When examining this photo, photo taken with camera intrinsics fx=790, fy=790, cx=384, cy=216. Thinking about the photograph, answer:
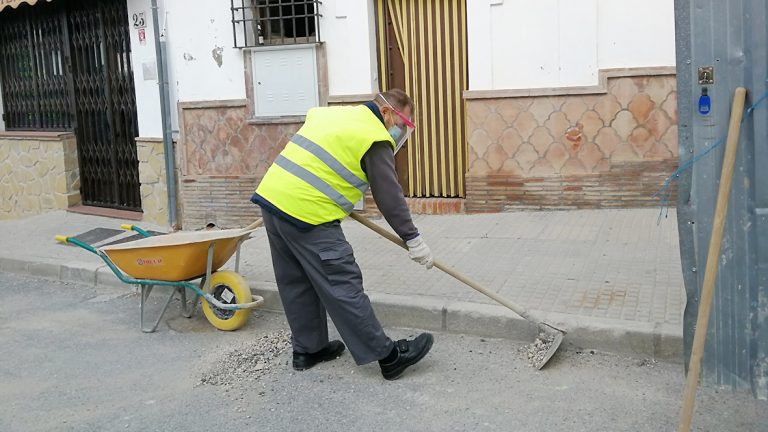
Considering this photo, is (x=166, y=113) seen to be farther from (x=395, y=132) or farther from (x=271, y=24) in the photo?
(x=395, y=132)

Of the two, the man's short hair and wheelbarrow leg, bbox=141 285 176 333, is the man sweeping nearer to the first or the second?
the man's short hair

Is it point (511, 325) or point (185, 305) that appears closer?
point (511, 325)

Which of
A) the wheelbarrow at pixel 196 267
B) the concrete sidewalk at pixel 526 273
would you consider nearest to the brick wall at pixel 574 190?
the concrete sidewalk at pixel 526 273

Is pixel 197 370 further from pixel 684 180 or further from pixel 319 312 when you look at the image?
pixel 684 180

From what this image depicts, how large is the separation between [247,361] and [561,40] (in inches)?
173

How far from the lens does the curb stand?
14.6 ft

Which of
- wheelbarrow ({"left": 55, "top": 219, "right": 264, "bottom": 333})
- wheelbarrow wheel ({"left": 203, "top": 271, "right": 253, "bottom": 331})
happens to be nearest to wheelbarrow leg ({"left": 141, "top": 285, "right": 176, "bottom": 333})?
wheelbarrow ({"left": 55, "top": 219, "right": 264, "bottom": 333})

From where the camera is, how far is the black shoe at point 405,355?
4.36 meters

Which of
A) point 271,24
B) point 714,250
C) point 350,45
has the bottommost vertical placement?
point 714,250

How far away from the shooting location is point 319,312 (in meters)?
4.68

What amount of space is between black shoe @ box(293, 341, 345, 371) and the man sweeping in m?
0.38

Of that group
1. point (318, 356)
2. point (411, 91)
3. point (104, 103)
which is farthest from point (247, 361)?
point (104, 103)

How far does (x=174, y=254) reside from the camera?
5152 millimetres

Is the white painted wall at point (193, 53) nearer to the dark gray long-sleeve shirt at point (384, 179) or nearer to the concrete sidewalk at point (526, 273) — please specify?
the concrete sidewalk at point (526, 273)
